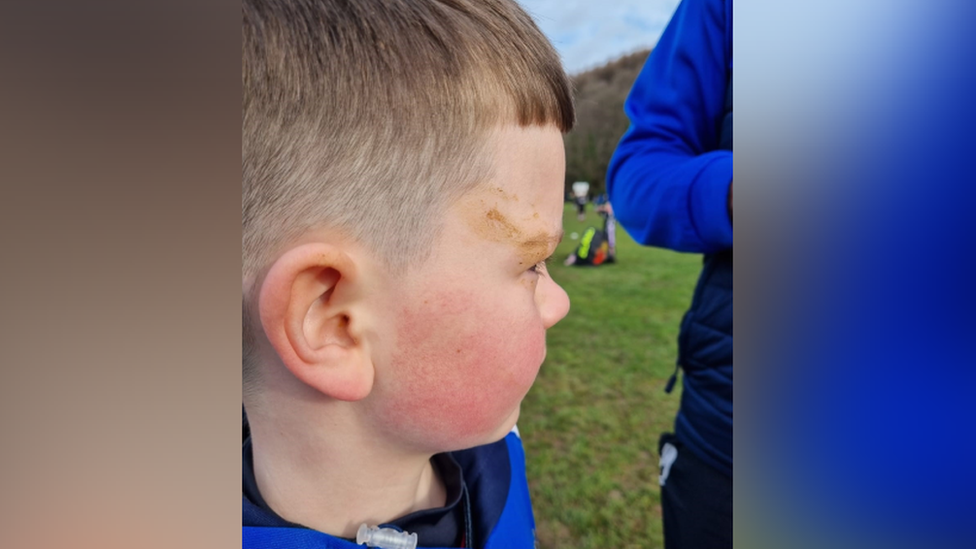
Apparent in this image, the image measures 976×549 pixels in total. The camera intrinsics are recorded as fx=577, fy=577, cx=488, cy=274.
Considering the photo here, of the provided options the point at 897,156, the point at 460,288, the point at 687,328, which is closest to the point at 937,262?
the point at 897,156

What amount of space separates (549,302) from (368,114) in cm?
24

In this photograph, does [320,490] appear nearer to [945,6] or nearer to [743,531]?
[743,531]

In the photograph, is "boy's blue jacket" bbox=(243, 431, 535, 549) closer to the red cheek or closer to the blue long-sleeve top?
the red cheek

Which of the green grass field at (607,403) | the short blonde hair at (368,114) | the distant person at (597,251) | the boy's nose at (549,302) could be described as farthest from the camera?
the distant person at (597,251)

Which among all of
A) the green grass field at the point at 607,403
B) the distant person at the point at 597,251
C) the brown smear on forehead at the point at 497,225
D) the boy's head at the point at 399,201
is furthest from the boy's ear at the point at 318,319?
the distant person at the point at 597,251

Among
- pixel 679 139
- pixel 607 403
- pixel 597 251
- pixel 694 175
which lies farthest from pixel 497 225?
pixel 597 251

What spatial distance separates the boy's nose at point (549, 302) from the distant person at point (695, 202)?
0.38 meters

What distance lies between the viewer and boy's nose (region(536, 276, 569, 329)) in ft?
1.76

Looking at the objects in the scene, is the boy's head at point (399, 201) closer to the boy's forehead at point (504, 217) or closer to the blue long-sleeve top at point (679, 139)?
the boy's forehead at point (504, 217)

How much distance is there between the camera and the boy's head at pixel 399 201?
423 mm

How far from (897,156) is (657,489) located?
228cm

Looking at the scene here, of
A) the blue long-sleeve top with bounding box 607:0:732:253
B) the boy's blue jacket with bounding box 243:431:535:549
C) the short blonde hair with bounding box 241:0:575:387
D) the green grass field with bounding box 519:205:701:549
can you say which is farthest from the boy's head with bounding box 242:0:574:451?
the blue long-sleeve top with bounding box 607:0:732:253

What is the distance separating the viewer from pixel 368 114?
43 cm

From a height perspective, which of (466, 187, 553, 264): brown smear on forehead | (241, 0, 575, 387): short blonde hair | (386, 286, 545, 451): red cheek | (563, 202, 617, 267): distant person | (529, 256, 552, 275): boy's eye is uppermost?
(241, 0, 575, 387): short blonde hair
